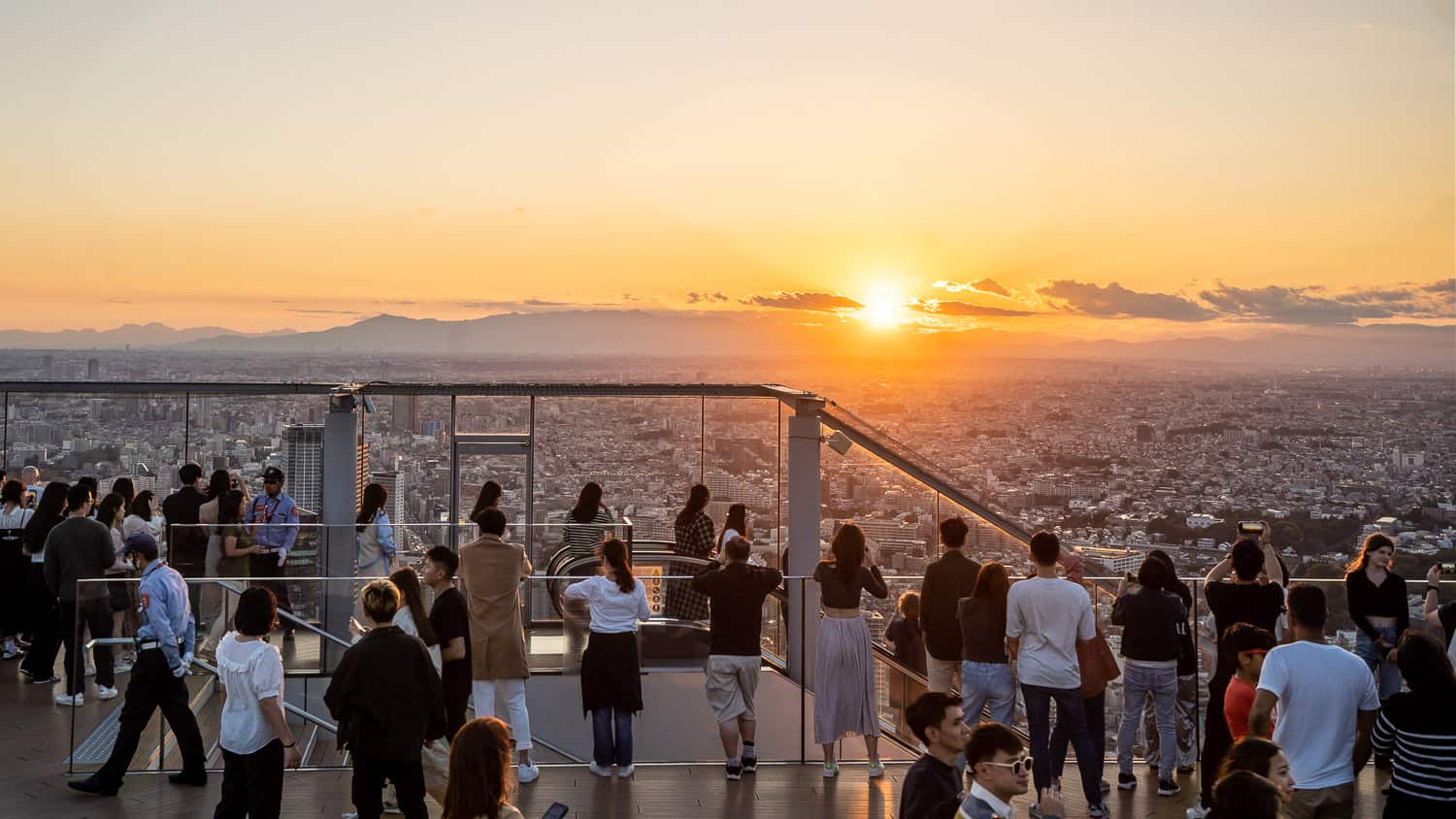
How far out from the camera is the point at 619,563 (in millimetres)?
8312

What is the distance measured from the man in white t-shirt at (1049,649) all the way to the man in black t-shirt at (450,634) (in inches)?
130

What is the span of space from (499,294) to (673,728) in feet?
104

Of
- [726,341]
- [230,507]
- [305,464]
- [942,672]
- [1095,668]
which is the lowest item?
[942,672]

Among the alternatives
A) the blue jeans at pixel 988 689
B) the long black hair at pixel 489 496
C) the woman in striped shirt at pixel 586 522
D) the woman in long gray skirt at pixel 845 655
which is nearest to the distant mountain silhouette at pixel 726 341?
the woman in striped shirt at pixel 586 522

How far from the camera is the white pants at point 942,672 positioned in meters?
8.38

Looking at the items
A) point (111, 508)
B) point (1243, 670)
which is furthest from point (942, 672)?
point (111, 508)

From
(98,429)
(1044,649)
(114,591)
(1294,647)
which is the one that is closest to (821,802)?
(1044,649)

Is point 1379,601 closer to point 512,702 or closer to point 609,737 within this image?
point 609,737

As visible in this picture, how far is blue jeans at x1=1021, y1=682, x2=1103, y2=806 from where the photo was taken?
24.9ft

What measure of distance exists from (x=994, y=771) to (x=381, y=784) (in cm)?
357

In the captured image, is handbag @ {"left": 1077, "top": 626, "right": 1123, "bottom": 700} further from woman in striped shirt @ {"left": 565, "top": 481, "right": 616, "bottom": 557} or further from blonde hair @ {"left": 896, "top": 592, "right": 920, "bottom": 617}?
woman in striped shirt @ {"left": 565, "top": 481, "right": 616, "bottom": 557}

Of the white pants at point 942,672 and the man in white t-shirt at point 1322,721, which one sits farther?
the white pants at point 942,672

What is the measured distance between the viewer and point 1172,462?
124 feet

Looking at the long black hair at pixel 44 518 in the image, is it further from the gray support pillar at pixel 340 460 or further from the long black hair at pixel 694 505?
the long black hair at pixel 694 505
